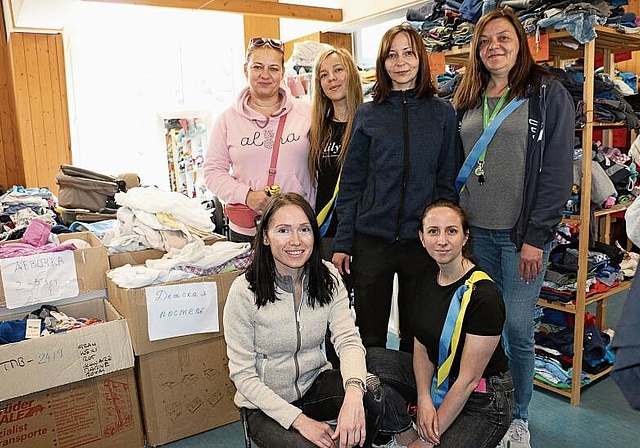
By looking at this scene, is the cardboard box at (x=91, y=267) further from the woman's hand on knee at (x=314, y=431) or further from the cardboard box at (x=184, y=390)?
the woman's hand on knee at (x=314, y=431)

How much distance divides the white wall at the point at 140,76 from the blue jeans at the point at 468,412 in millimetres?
4735

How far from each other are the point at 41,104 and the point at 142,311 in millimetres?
4686

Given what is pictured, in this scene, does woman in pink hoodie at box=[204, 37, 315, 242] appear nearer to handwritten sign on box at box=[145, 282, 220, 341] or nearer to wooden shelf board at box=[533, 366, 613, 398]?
handwritten sign on box at box=[145, 282, 220, 341]

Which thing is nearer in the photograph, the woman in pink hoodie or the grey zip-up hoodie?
the grey zip-up hoodie

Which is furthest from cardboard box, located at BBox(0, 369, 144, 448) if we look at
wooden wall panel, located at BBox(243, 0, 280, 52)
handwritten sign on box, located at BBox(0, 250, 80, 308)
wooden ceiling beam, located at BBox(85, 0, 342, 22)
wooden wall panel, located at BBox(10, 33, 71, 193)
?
wooden wall panel, located at BBox(243, 0, 280, 52)

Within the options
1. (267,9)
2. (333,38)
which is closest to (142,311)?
(267,9)

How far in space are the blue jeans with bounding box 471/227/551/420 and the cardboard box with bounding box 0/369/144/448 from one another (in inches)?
57.4

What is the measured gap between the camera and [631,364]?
0.81 meters

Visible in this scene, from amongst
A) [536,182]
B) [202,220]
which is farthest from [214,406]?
[536,182]

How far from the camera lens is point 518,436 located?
2.02m

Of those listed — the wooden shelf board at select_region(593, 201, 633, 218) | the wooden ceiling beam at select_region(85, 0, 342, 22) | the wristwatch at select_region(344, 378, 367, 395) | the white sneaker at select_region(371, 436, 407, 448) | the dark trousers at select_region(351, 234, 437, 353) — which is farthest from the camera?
the wooden ceiling beam at select_region(85, 0, 342, 22)

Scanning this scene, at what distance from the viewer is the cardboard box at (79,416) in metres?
1.97

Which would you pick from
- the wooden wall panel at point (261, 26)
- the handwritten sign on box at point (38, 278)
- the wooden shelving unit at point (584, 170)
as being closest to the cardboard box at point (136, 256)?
the handwritten sign on box at point (38, 278)

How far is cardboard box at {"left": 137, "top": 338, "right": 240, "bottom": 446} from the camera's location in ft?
7.18
